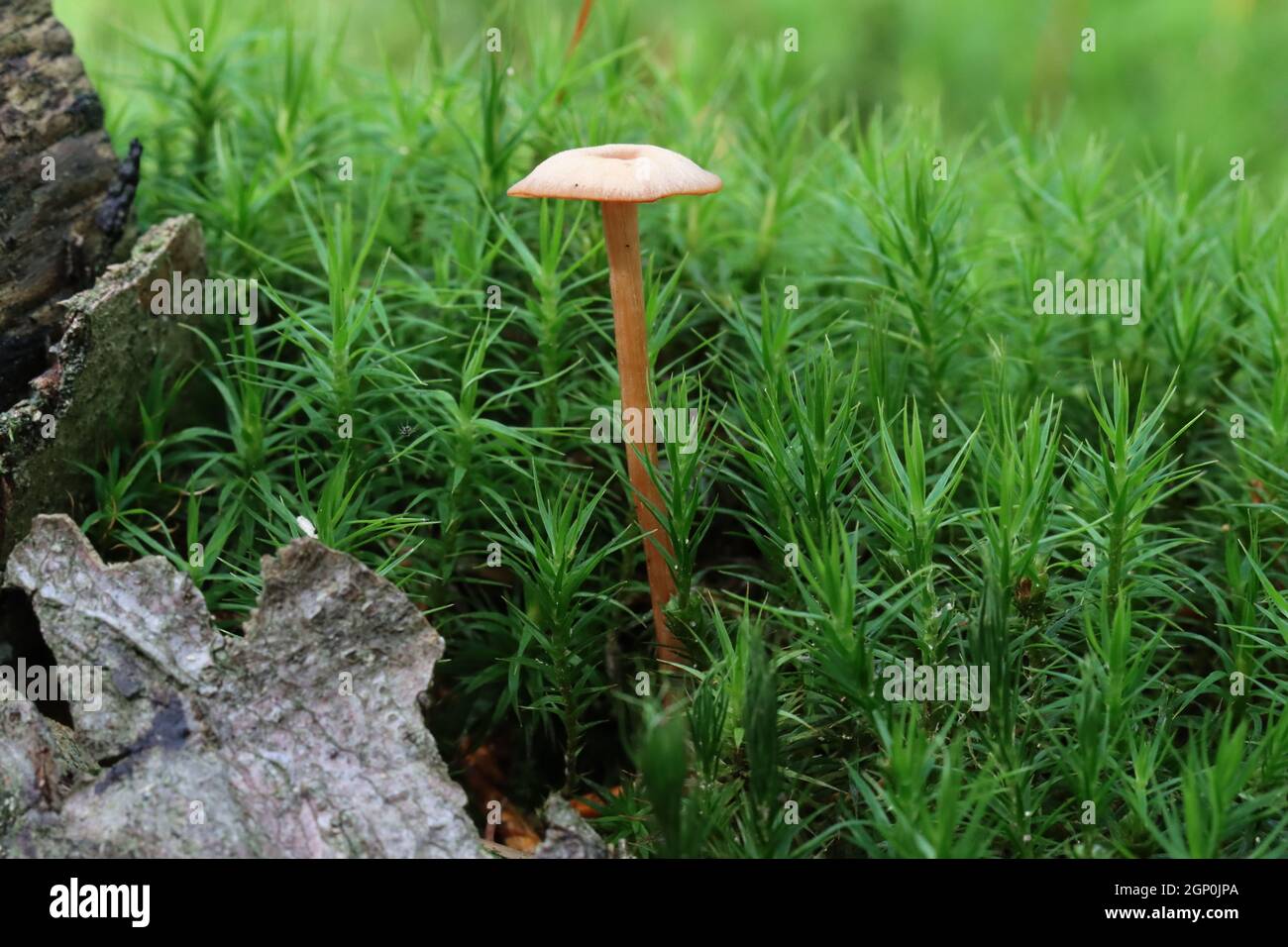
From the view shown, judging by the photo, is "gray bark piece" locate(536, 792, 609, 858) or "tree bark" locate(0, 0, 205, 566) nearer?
"gray bark piece" locate(536, 792, 609, 858)

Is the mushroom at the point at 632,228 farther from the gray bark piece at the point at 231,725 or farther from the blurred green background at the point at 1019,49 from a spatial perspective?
the blurred green background at the point at 1019,49

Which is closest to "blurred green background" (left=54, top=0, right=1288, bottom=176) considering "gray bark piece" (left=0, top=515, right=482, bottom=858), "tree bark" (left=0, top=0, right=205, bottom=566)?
"tree bark" (left=0, top=0, right=205, bottom=566)

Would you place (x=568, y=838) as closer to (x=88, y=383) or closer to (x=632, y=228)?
(x=632, y=228)

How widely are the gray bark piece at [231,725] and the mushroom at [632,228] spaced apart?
45 cm

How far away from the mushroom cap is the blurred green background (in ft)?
8.73

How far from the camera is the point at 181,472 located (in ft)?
7.37

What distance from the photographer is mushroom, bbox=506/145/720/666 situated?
1.77 metres

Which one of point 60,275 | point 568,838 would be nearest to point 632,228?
point 568,838

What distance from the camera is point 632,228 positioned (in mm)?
1924

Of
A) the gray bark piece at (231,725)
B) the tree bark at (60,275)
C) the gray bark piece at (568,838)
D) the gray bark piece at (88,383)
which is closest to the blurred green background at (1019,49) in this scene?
the tree bark at (60,275)

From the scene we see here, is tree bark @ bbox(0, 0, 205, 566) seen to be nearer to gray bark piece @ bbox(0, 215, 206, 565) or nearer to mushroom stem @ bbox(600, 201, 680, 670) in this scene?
gray bark piece @ bbox(0, 215, 206, 565)

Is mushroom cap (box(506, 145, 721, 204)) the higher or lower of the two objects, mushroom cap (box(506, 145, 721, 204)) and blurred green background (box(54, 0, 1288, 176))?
the lower

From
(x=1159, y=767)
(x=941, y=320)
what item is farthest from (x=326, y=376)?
(x=1159, y=767)

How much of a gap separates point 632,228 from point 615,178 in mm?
160
